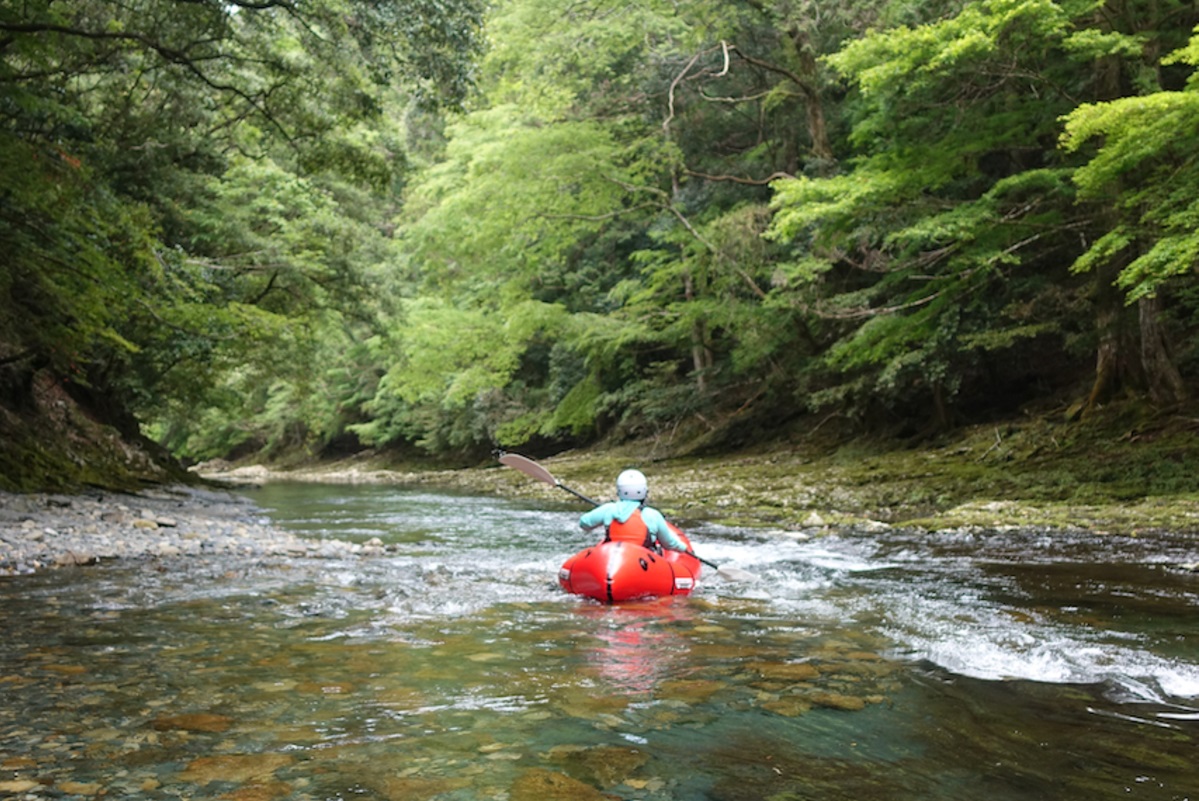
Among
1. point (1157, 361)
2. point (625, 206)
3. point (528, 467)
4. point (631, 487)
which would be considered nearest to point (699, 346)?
point (625, 206)

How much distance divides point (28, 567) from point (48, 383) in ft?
33.5

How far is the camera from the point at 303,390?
66.9 feet

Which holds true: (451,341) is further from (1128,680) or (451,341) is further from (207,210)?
(1128,680)

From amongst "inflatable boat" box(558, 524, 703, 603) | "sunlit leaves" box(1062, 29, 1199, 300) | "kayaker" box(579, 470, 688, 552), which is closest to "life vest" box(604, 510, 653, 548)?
"kayaker" box(579, 470, 688, 552)

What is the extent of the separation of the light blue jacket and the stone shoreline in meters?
3.25

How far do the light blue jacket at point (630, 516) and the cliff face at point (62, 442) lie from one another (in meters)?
8.02

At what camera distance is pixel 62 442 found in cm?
1400

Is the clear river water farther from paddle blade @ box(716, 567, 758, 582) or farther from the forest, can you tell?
the forest

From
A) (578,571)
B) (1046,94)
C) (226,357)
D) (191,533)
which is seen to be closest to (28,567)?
(191,533)

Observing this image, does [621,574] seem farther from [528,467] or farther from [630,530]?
[528,467]

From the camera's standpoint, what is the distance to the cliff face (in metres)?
11.8

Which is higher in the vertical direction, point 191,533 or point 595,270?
point 595,270

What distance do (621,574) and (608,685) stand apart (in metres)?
2.31

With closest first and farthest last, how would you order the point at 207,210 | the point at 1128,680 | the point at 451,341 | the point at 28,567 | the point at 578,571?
the point at 1128,680, the point at 578,571, the point at 28,567, the point at 207,210, the point at 451,341
